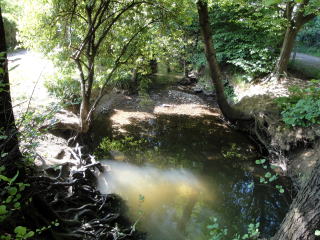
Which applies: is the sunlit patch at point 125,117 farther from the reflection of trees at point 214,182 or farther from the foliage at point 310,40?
the foliage at point 310,40

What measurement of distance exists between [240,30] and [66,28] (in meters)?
9.78

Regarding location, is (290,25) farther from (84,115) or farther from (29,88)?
(29,88)

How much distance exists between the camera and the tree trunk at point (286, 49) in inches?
377

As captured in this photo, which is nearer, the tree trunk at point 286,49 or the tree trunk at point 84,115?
the tree trunk at point 84,115

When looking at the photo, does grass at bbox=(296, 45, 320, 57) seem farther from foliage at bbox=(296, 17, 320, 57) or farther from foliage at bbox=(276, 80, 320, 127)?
foliage at bbox=(276, 80, 320, 127)

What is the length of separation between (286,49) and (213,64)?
3.67m

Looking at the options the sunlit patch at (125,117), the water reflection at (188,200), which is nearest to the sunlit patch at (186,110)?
the sunlit patch at (125,117)

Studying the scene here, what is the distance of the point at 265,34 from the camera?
38.9 feet

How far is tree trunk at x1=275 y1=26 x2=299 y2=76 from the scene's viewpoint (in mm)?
9578

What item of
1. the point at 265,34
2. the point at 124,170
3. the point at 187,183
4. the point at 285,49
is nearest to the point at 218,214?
the point at 187,183

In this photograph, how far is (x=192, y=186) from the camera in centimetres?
604

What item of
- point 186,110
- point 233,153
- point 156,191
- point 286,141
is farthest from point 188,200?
point 186,110

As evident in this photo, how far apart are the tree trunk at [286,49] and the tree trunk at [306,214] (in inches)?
351

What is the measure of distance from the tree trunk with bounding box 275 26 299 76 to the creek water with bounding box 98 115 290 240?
12.4ft
